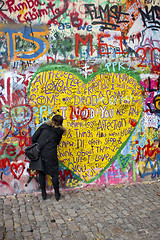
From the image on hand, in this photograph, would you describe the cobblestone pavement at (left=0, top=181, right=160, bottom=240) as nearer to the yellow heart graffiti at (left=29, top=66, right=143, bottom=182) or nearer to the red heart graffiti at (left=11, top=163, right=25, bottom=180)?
the red heart graffiti at (left=11, top=163, right=25, bottom=180)

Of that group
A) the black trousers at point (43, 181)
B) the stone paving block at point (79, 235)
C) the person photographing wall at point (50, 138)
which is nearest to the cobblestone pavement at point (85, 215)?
the stone paving block at point (79, 235)

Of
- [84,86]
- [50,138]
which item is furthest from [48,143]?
[84,86]

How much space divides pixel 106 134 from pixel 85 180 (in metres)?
1.12

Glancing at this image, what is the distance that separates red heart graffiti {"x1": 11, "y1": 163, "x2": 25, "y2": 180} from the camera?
5778mm

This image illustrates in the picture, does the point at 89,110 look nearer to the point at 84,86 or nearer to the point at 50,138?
the point at 84,86

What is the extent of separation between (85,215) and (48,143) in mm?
1493

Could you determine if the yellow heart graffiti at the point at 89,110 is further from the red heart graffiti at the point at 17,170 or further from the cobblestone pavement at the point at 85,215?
Answer: the red heart graffiti at the point at 17,170

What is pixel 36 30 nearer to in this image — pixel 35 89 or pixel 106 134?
pixel 35 89

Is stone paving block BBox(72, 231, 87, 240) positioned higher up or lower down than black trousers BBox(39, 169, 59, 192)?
lower down

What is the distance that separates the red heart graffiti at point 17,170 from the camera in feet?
19.0

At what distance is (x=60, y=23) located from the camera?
5750mm

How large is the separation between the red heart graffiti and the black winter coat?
2.10ft

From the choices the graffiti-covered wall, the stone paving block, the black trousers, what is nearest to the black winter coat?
the black trousers

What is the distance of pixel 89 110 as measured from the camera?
20.0 ft
